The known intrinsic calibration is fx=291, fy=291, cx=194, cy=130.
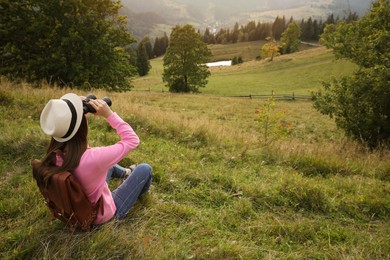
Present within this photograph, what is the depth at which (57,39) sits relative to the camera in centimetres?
1719

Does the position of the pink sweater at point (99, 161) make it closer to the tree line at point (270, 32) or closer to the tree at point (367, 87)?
the tree at point (367, 87)

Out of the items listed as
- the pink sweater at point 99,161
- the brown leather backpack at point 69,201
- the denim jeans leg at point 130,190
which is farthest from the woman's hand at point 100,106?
the denim jeans leg at point 130,190

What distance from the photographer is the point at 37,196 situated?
388 centimetres

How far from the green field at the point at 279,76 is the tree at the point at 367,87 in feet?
95.6

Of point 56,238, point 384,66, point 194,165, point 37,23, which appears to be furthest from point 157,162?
point 37,23

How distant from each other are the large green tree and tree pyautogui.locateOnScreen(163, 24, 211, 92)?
70.0ft

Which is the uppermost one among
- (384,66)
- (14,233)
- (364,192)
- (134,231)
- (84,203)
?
(384,66)

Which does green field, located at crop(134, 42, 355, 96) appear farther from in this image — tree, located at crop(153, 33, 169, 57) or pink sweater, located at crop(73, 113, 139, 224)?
tree, located at crop(153, 33, 169, 57)

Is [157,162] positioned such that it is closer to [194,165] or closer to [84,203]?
[194,165]

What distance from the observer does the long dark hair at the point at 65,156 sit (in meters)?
2.75

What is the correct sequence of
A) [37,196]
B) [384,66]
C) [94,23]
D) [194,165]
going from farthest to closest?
1. [94,23]
2. [384,66]
3. [194,165]
4. [37,196]

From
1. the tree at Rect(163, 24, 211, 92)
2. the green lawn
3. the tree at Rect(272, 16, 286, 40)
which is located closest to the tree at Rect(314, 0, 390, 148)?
the tree at Rect(163, 24, 211, 92)

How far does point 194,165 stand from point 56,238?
9.62 feet

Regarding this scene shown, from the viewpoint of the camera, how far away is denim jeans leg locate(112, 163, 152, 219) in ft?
11.9
